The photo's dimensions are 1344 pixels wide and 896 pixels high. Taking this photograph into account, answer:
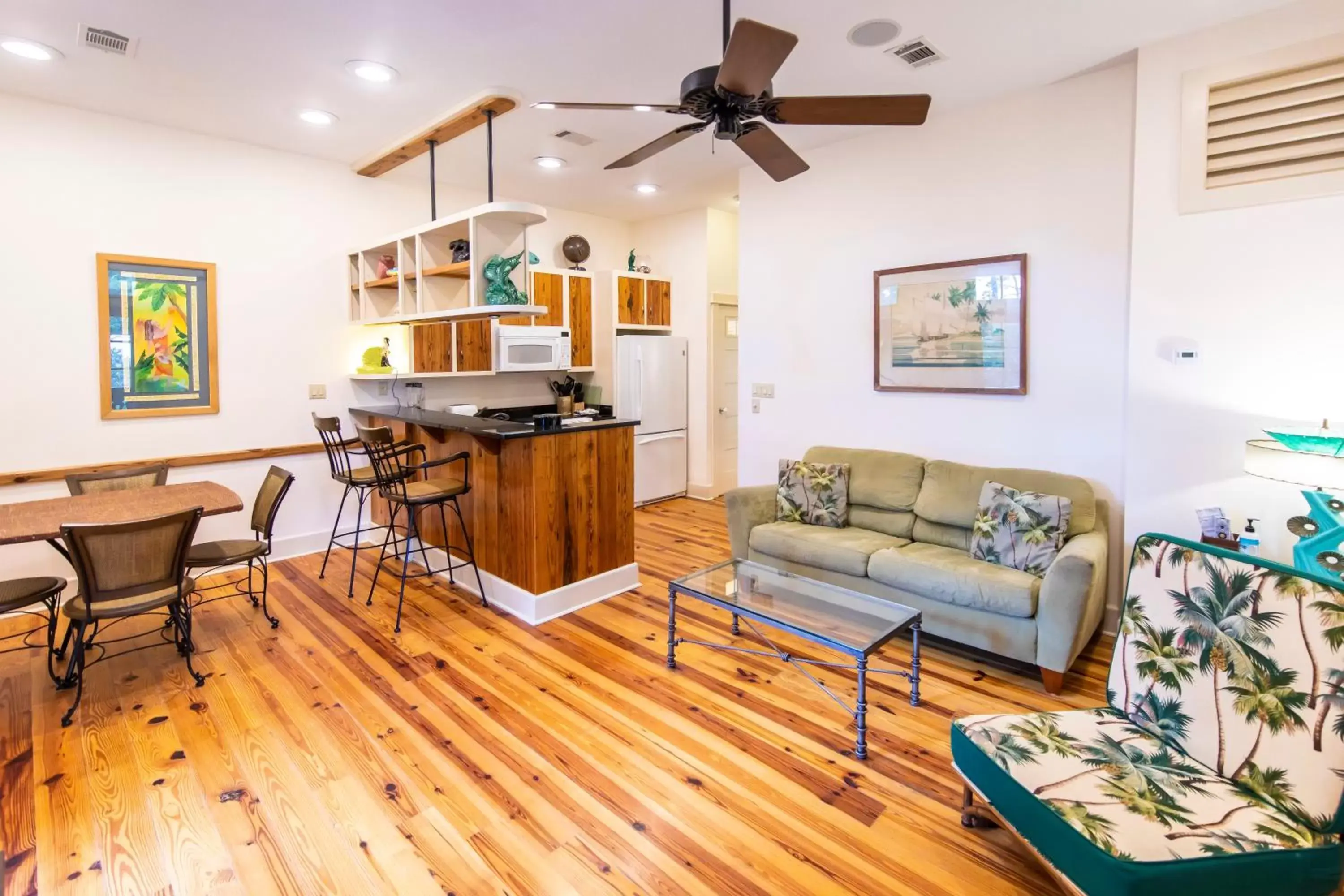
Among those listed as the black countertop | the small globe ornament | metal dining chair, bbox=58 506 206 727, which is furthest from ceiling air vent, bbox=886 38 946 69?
metal dining chair, bbox=58 506 206 727

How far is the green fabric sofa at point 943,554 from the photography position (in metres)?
2.76

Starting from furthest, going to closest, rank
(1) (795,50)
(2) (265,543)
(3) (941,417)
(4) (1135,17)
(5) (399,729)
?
(3) (941,417) < (2) (265,543) < (1) (795,50) < (4) (1135,17) < (5) (399,729)

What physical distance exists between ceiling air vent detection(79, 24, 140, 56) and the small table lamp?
4.99m

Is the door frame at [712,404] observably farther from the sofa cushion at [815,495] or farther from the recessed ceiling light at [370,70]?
the recessed ceiling light at [370,70]

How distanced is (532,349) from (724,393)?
2066mm

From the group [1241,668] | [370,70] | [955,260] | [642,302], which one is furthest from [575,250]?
[1241,668]

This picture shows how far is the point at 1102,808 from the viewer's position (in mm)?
1558

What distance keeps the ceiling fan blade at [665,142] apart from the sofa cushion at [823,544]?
2121 millimetres

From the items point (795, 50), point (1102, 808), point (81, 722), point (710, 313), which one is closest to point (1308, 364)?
point (1102, 808)

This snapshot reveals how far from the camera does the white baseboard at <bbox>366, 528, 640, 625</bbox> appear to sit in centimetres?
361

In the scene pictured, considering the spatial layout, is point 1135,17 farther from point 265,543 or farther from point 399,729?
point 265,543

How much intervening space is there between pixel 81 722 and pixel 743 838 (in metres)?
2.67

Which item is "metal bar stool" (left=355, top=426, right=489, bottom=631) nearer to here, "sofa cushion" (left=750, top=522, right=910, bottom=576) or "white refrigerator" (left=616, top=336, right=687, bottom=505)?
"sofa cushion" (left=750, top=522, right=910, bottom=576)

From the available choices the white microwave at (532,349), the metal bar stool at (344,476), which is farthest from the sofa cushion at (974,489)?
the white microwave at (532,349)
